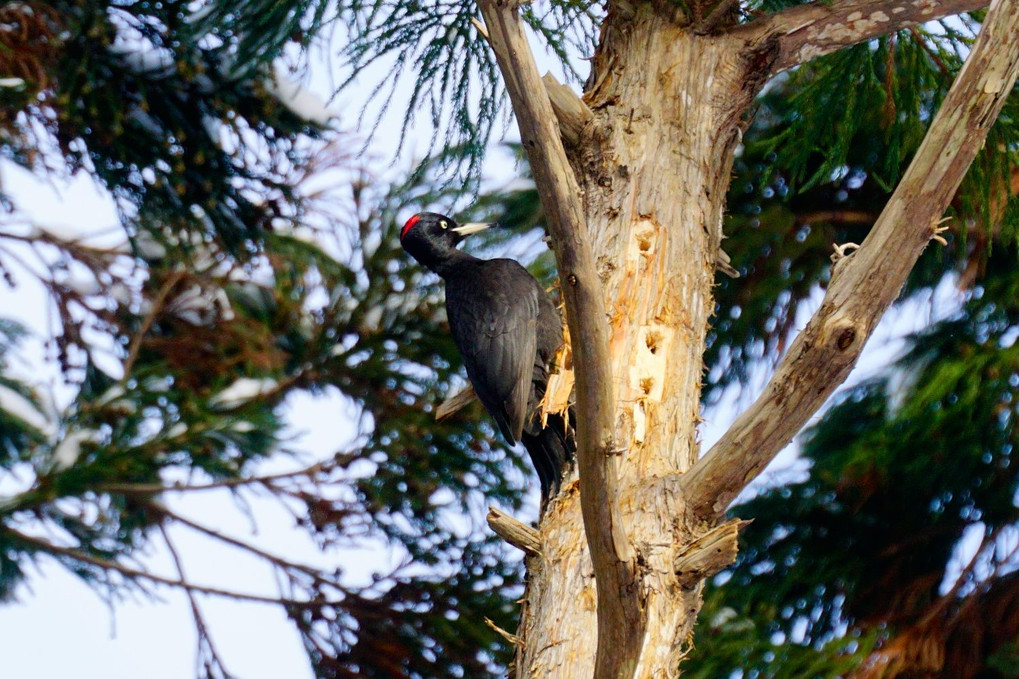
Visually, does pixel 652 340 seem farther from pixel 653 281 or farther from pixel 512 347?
pixel 512 347

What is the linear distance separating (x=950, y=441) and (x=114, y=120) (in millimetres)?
4156

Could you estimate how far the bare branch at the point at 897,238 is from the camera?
2.20 meters

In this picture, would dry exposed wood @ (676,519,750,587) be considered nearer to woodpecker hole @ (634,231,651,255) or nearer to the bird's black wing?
woodpecker hole @ (634,231,651,255)

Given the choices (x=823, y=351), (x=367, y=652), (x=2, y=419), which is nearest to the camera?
(x=823, y=351)

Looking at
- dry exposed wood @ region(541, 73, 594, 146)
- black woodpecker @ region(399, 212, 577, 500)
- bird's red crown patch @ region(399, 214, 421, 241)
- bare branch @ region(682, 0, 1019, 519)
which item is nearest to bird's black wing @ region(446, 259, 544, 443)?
black woodpecker @ region(399, 212, 577, 500)

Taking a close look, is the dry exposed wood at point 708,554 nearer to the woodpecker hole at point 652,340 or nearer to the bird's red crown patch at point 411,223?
the woodpecker hole at point 652,340

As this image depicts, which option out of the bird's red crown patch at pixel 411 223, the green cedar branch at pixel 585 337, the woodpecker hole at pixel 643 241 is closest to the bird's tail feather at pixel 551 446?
the woodpecker hole at pixel 643 241

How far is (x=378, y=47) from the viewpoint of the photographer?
389 centimetres

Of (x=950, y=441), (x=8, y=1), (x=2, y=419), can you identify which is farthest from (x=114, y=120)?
(x=950, y=441)

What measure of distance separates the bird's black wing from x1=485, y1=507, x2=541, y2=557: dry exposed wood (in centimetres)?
70

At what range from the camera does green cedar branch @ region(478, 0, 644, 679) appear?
1.99 metres

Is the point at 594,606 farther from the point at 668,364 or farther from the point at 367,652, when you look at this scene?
the point at 367,652

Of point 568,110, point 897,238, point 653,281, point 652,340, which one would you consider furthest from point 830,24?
point 897,238

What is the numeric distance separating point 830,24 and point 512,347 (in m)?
1.38
